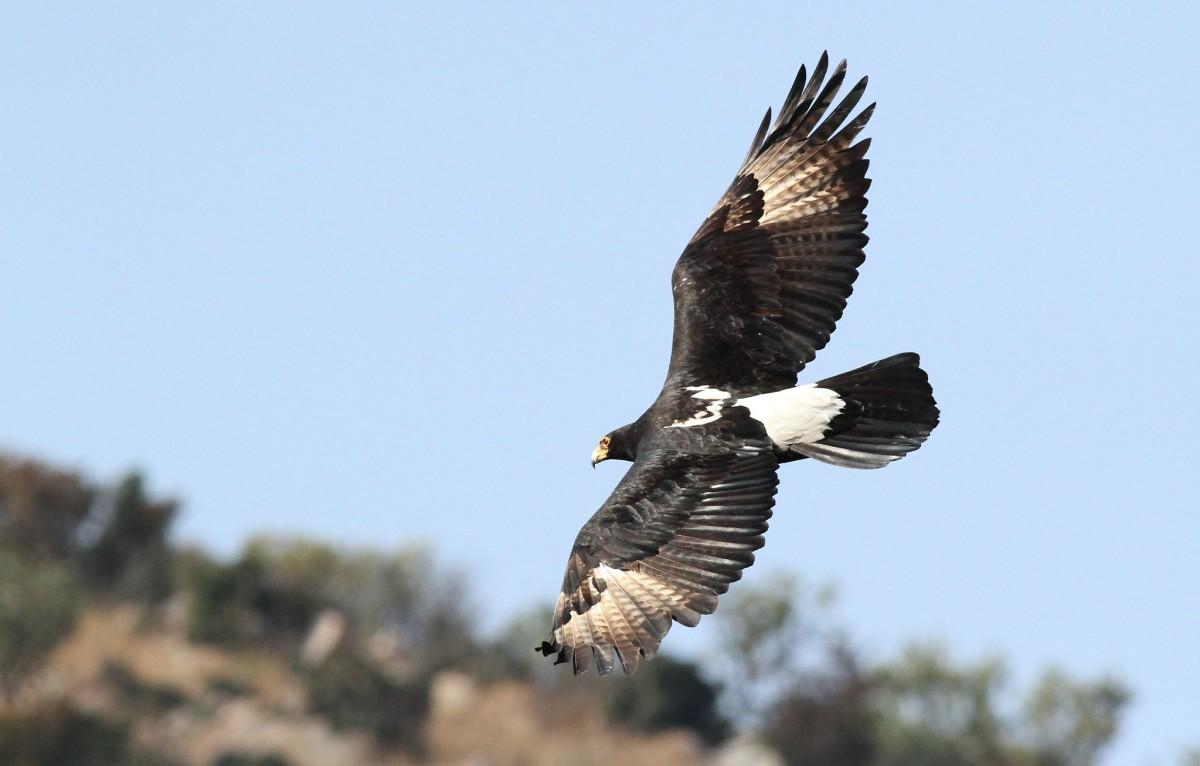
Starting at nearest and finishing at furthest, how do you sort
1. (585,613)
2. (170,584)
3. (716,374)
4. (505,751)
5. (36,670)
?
(585,613)
(716,374)
(36,670)
(505,751)
(170,584)

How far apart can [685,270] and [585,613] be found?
229 cm

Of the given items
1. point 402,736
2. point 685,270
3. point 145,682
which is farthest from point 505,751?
point 685,270

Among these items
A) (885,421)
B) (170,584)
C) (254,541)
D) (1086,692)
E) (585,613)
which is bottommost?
(585,613)

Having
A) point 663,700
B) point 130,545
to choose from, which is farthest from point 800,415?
point 130,545

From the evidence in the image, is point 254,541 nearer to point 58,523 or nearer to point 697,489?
point 58,523

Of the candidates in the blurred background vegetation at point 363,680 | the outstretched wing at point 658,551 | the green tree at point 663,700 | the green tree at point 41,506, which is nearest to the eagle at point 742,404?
the outstretched wing at point 658,551

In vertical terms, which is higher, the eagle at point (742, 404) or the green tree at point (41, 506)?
the green tree at point (41, 506)

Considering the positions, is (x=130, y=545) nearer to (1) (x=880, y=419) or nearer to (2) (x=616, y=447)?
(2) (x=616, y=447)

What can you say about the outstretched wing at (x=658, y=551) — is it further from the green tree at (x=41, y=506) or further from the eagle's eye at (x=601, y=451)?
the green tree at (x=41, y=506)

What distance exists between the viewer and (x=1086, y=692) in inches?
2202

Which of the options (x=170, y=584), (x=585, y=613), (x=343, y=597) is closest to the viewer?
(x=585, y=613)

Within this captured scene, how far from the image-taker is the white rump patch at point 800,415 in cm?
1140

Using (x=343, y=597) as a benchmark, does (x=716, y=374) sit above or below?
below

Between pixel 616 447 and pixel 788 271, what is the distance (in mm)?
1449
